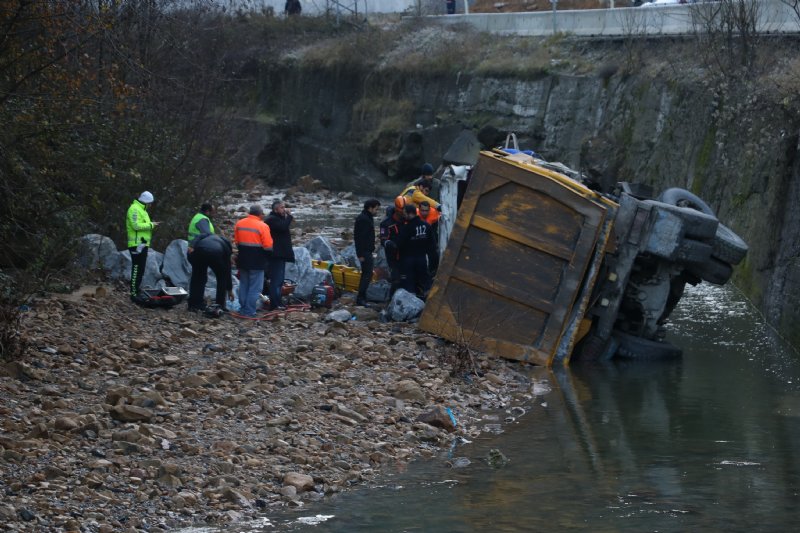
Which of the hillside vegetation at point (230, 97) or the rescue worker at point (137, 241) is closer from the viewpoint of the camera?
the hillside vegetation at point (230, 97)

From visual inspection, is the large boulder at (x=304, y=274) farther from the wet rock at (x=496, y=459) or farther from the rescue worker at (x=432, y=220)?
the wet rock at (x=496, y=459)

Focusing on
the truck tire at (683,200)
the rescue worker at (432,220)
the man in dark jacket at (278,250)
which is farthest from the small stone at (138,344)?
the truck tire at (683,200)

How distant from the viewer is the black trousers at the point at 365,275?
49.1ft

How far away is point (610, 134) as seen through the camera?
1145 inches

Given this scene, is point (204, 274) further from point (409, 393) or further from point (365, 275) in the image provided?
point (409, 393)

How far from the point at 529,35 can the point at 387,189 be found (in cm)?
681

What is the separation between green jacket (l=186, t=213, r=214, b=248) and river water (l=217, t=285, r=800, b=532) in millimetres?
4358

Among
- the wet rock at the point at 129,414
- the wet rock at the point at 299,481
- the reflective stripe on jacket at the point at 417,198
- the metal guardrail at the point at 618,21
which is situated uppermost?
the metal guardrail at the point at 618,21

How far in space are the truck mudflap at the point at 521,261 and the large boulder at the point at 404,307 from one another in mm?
1248

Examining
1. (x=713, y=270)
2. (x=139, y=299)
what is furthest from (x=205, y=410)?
(x=713, y=270)

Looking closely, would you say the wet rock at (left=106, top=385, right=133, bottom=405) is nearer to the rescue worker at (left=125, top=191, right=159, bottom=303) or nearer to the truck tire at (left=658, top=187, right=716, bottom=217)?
the rescue worker at (left=125, top=191, right=159, bottom=303)

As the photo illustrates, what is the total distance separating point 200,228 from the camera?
46.5 feet

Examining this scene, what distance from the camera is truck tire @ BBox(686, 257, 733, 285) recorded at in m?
12.5

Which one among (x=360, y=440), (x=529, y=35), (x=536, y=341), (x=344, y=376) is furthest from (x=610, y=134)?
(x=360, y=440)
